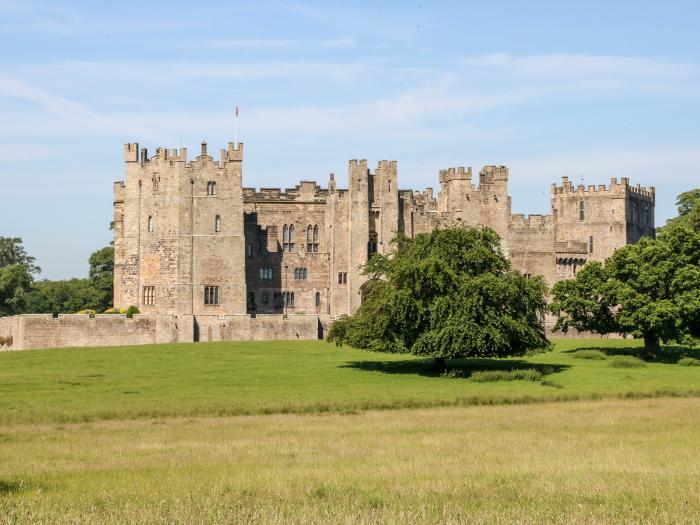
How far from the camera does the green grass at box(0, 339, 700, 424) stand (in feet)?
149

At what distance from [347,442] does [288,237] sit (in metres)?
64.6

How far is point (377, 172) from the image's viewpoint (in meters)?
95.1

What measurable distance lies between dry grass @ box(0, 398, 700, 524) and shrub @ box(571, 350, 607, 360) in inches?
1025

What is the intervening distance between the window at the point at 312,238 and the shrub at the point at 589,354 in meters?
32.2

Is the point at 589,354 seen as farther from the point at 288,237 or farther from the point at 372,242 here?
the point at 288,237

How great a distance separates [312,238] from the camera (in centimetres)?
9856

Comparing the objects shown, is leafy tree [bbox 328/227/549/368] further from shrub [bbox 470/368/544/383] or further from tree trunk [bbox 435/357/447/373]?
shrub [bbox 470/368/544/383]

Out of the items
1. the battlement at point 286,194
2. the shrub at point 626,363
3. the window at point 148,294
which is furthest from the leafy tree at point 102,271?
the shrub at point 626,363

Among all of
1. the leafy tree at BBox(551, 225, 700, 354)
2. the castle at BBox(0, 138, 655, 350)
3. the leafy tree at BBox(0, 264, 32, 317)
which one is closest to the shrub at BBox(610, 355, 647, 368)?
the leafy tree at BBox(551, 225, 700, 354)

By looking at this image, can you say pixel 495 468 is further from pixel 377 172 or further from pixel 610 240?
pixel 610 240

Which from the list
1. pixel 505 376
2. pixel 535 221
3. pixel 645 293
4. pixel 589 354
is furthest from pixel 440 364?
pixel 535 221

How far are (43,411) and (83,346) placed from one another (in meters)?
37.3

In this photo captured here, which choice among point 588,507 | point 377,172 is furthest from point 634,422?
point 377,172

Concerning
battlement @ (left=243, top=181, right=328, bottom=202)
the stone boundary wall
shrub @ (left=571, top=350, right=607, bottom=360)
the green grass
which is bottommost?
the green grass
